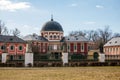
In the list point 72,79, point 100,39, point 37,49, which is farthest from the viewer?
point 100,39

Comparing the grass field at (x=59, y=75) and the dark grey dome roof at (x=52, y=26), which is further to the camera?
the dark grey dome roof at (x=52, y=26)

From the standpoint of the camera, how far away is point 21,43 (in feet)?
234

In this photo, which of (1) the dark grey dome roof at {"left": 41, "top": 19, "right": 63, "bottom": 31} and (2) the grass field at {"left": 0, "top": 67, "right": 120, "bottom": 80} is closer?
(2) the grass field at {"left": 0, "top": 67, "right": 120, "bottom": 80}

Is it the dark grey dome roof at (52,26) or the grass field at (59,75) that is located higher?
the dark grey dome roof at (52,26)

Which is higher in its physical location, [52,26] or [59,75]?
[52,26]

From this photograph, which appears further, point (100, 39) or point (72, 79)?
point (100, 39)

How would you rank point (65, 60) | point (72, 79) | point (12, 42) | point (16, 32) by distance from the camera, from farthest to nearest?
point (16, 32), point (12, 42), point (65, 60), point (72, 79)

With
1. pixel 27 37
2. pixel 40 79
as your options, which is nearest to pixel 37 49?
pixel 27 37

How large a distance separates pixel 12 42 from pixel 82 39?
24031mm

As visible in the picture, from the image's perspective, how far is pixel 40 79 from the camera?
67.6 ft

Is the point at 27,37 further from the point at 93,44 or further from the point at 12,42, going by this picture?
the point at 93,44

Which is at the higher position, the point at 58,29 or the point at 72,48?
the point at 58,29

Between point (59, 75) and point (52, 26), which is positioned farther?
point (52, 26)

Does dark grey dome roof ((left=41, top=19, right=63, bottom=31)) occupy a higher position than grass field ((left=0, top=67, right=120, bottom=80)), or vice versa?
dark grey dome roof ((left=41, top=19, right=63, bottom=31))
